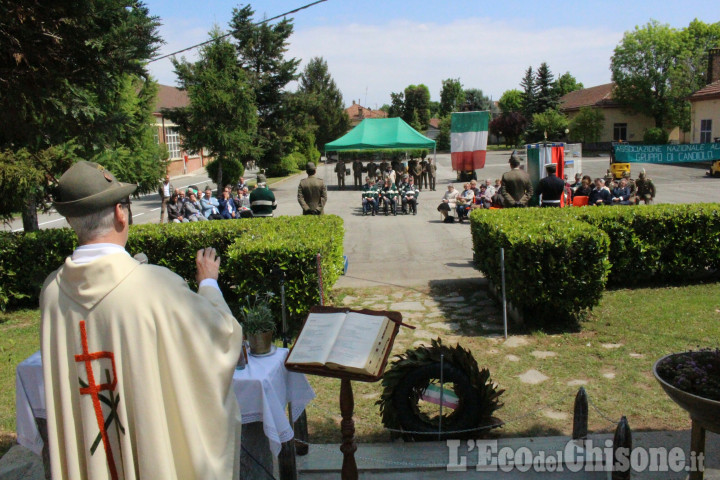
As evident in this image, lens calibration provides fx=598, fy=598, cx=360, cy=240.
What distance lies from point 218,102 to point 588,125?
4328 centimetres

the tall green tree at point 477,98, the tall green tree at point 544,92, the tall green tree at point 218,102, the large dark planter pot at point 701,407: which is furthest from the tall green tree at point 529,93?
the large dark planter pot at point 701,407

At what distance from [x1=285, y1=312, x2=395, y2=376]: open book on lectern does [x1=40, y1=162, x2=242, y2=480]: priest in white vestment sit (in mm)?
1028

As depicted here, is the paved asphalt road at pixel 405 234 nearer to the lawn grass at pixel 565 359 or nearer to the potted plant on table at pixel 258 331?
the lawn grass at pixel 565 359

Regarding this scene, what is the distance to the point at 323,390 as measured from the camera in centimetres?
602

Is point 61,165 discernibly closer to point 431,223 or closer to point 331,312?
point 331,312

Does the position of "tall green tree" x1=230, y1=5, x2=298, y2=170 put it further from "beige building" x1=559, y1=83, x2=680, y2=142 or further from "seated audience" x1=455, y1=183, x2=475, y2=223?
"beige building" x1=559, y1=83, x2=680, y2=142

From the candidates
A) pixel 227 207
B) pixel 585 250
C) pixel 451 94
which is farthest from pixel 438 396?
pixel 451 94

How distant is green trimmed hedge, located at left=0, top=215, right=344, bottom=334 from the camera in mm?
7551

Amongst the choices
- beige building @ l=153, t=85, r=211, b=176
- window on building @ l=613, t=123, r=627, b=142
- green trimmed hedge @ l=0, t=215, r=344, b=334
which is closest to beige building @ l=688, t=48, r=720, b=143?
window on building @ l=613, t=123, r=627, b=142

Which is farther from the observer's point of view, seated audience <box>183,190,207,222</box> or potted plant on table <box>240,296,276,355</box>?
seated audience <box>183,190,207,222</box>

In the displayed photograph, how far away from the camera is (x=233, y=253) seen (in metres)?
7.60

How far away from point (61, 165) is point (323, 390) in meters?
6.81

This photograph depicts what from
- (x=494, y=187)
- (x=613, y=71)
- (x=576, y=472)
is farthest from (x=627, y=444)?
(x=613, y=71)

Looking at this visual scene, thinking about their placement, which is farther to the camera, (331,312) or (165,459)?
(331,312)
